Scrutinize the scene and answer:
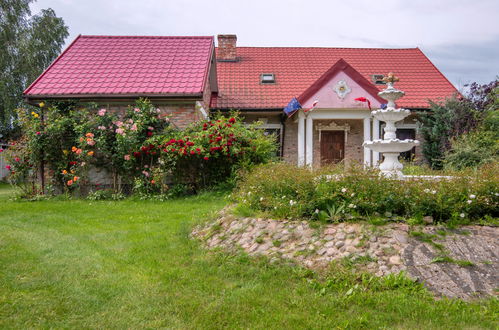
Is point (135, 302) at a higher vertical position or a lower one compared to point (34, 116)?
lower

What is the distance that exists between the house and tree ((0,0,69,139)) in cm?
895

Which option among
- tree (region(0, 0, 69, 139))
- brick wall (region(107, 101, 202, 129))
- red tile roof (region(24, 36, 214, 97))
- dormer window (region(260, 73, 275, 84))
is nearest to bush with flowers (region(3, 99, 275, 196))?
brick wall (region(107, 101, 202, 129))

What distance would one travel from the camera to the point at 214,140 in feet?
28.8

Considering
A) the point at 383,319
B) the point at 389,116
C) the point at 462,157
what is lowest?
the point at 383,319

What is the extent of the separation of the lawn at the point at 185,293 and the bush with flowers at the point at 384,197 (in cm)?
113

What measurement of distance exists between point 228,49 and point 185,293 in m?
15.7

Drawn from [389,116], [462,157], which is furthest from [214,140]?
[462,157]

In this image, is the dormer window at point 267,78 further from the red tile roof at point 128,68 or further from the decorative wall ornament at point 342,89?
the decorative wall ornament at point 342,89

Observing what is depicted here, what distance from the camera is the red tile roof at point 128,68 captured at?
990 centimetres

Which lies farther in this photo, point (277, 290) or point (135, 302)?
point (277, 290)

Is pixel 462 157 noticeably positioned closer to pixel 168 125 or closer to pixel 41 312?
pixel 168 125

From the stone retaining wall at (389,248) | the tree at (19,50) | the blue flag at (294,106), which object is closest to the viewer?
the stone retaining wall at (389,248)

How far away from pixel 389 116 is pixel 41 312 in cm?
551

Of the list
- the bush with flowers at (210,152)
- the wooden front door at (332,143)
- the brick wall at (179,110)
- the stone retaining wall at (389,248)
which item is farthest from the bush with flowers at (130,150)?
the wooden front door at (332,143)
